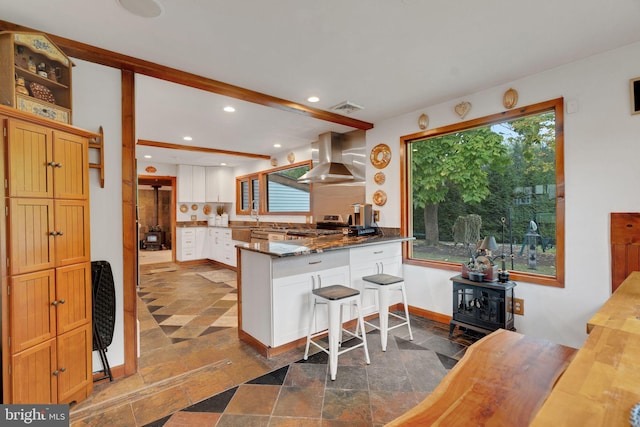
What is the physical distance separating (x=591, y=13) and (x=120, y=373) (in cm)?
394

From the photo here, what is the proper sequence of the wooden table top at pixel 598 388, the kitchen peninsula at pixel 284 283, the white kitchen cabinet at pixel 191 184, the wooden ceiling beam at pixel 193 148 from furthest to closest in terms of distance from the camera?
the white kitchen cabinet at pixel 191 184 < the wooden ceiling beam at pixel 193 148 < the kitchen peninsula at pixel 284 283 < the wooden table top at pixel 598 388

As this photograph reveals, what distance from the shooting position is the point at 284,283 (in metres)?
2.50

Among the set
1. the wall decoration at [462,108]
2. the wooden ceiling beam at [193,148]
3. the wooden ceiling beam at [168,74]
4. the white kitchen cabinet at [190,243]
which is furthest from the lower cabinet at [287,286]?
the white kitchen cabinet at [190,243]

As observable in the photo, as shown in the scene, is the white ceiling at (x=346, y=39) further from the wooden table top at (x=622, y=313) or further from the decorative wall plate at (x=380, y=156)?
the wooden table top at (x=622, y=313)

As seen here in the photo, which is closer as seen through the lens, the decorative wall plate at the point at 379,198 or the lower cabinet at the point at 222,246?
the decorative wall plate at the point at 379,198

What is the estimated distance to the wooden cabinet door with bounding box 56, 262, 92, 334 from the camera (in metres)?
1.79

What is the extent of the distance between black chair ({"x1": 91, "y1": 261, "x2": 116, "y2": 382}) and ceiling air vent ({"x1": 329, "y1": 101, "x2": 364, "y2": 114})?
260 centimetres

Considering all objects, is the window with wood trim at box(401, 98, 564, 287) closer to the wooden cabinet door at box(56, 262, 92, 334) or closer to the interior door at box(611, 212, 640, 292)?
the interior door at box(611, 212, 640, 292)

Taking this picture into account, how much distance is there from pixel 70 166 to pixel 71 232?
1.34 feet

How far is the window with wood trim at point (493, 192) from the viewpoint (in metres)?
2.61

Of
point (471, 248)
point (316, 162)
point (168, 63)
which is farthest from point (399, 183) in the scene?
point (168, 63)

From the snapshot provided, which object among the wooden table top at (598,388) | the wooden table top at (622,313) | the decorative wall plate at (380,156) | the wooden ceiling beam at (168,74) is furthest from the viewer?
the decorative wall plate at (380,156)

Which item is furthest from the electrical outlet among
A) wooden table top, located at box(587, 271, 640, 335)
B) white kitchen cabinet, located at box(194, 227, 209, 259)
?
white kitchen cabinet, located at box(194, 227, 209, 259)

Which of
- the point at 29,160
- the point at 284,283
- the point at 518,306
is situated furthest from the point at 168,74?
the point at 518,306
